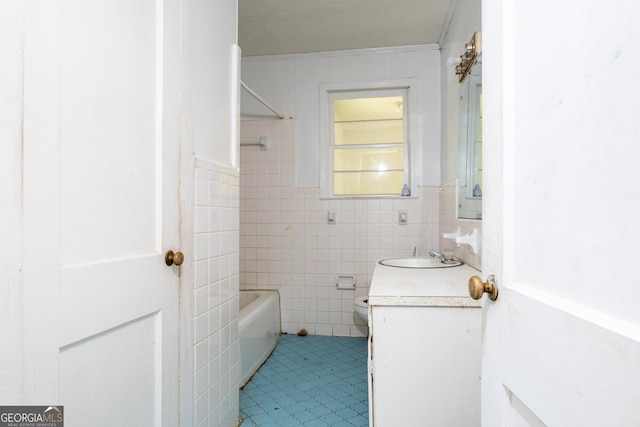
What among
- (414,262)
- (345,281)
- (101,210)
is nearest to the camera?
(101,210)

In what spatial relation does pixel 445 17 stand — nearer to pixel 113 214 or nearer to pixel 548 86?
pixel 548 86

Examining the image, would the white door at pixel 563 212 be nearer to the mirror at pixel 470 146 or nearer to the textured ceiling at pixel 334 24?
the mirror at pixel 470 146

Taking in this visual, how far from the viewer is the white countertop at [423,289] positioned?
121cm

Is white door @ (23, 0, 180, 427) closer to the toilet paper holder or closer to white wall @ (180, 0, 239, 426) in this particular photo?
white wall @ (180, 0, 239, 426)

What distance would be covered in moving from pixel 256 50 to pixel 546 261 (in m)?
2.92

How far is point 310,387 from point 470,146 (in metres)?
1.63

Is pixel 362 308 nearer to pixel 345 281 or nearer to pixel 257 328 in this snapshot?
pixel 345 281

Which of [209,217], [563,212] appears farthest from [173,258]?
[563,212]

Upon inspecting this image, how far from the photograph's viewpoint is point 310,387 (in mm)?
2066

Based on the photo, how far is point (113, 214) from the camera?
0.91 metres

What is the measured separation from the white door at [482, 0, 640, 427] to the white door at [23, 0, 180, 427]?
0.89m

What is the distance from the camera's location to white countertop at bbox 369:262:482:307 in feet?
3.96

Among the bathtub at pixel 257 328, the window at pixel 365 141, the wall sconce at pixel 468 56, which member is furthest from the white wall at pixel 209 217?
the window at pixel 365 141

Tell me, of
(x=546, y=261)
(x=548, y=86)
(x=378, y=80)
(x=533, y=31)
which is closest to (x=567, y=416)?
(x=546, y=261)
